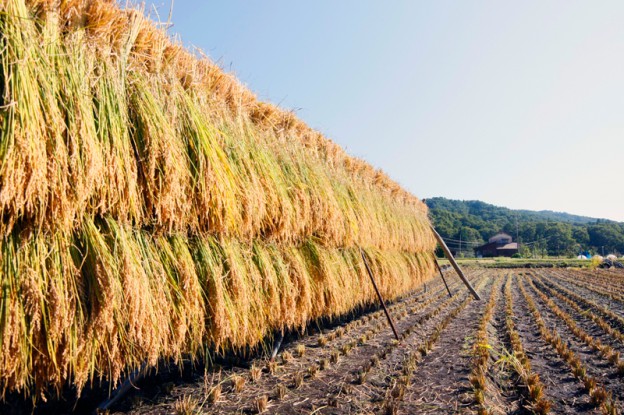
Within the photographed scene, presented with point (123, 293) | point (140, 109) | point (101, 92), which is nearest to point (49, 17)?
point (101, 92)

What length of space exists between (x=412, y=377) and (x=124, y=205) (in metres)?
3.03

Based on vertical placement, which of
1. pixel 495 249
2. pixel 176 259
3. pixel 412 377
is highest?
pixel 495 249

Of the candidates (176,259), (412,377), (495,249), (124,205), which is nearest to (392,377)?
(412,377)

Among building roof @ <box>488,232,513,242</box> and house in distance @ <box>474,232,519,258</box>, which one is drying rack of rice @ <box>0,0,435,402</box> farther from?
building roof @ <box>488,232,513,242</box>

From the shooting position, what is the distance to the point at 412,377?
387cm

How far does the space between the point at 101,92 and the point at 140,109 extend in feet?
0.87

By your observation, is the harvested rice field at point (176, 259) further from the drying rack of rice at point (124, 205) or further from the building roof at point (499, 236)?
the building roof at point (499, 236)

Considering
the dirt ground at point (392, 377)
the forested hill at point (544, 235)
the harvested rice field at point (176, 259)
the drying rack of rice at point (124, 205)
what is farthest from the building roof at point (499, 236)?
the drying rack of rice at point (124, 205)

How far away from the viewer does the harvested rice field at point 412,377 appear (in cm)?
312

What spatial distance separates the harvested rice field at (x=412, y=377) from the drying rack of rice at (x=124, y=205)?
51 centimetres

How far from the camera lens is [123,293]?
7.23 ft

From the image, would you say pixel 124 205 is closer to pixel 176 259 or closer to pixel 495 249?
pixel 176 259

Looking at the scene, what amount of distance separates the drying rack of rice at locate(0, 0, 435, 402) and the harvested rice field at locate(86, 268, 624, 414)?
1.69ft

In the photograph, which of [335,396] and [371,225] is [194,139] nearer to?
[335,396]
